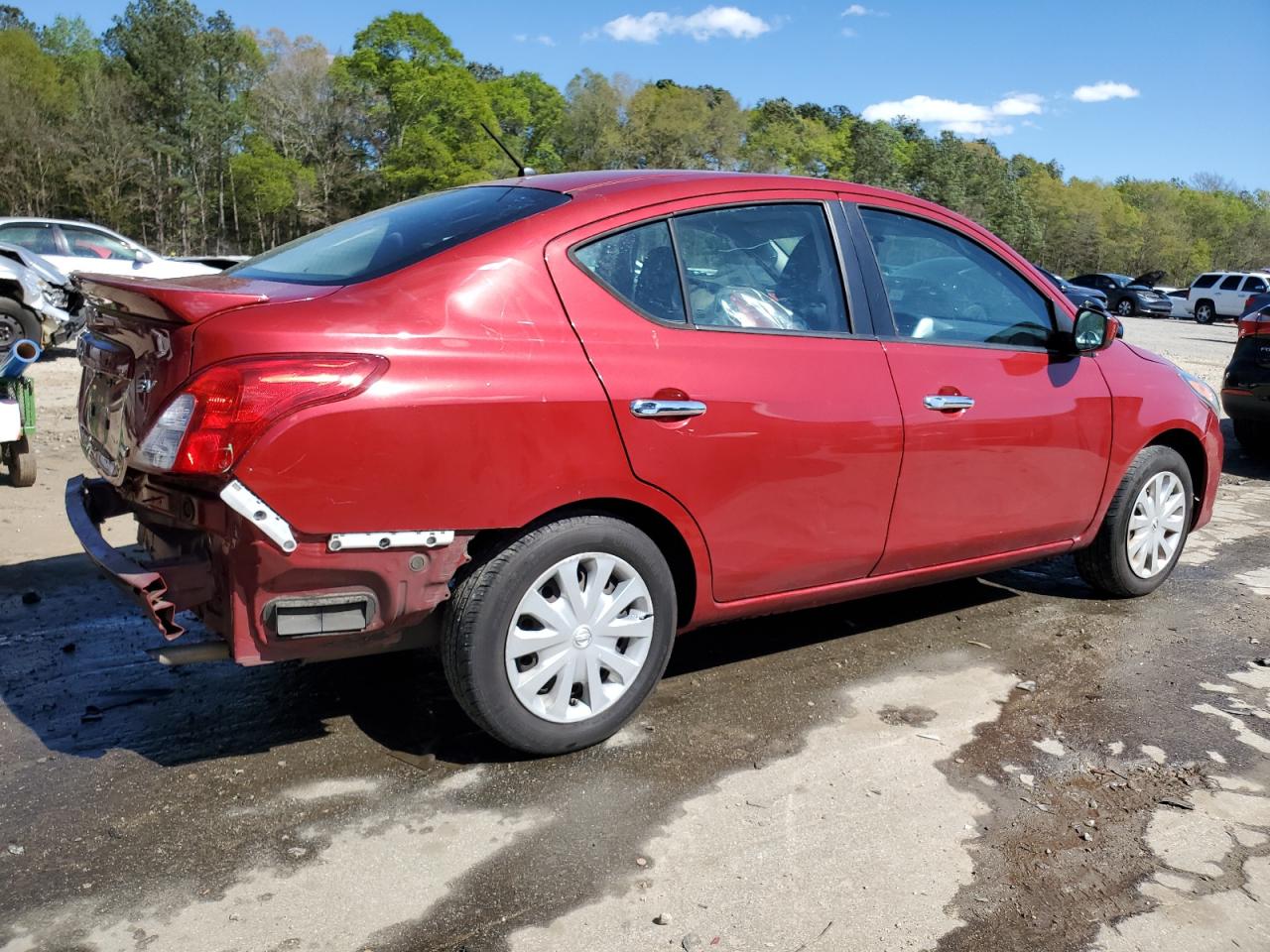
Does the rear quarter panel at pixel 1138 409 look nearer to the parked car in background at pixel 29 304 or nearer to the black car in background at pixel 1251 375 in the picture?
the black car in background at pixel 1251 375

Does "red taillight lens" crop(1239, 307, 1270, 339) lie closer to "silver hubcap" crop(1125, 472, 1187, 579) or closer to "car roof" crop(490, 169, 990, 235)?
"silver hubcap" crop(1125, 472, 1187, 579)

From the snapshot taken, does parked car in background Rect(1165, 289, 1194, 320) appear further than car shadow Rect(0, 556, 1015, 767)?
Yes

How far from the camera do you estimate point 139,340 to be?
115 inches

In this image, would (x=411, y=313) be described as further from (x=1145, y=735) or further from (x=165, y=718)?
(x=1145, y=735)

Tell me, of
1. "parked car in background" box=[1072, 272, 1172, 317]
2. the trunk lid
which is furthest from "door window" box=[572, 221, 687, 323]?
"parked car in background" box=[1072, 272, 1172, 317]

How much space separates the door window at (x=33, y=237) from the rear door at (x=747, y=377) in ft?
47.1

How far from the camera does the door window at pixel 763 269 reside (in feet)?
11.3

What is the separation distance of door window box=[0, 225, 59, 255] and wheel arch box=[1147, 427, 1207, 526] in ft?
48.9

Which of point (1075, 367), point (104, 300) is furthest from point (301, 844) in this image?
point (1075, 367)

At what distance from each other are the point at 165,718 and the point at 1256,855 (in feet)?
10.7

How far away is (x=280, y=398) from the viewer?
8.73ft

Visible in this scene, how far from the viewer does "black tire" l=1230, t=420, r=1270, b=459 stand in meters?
9.29

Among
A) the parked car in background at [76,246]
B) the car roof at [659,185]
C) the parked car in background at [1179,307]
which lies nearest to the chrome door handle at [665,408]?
the car roof at [659,185]

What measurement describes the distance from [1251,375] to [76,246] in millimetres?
14786
